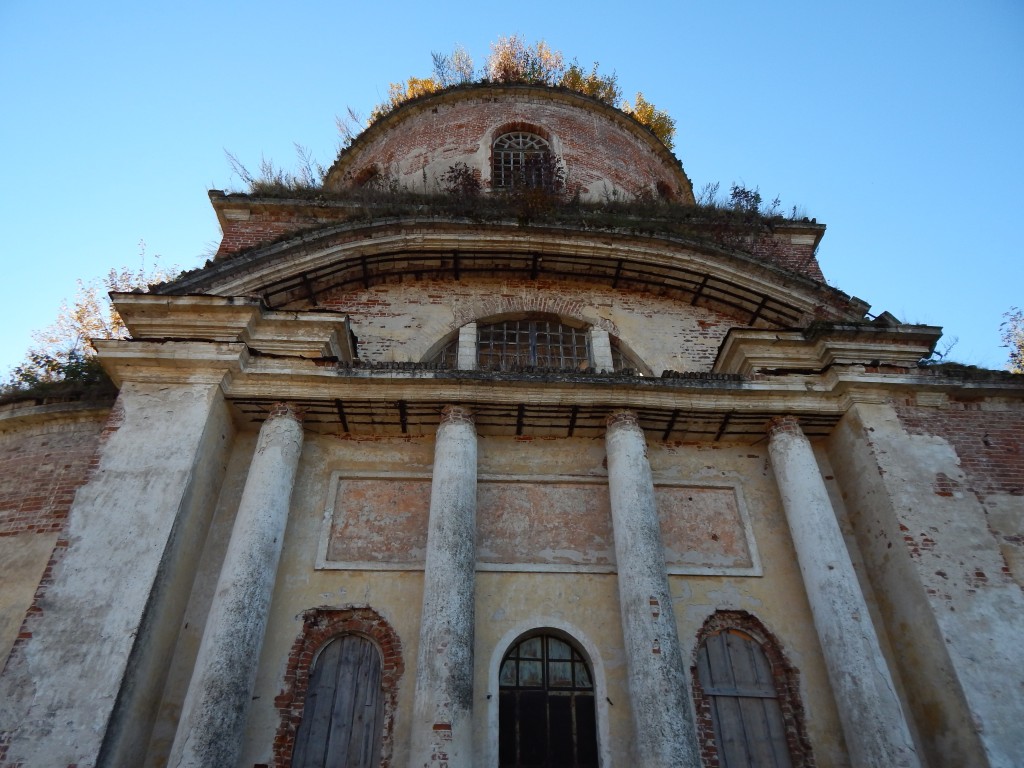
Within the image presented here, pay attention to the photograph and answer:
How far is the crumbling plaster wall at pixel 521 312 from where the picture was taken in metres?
9.68

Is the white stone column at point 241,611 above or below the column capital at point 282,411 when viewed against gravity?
below

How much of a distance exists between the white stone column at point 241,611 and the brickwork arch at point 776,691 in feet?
14.0

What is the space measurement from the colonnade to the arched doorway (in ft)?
2.34

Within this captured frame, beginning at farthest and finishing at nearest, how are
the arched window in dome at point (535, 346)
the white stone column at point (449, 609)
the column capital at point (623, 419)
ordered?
the arched window in dome at point (535, 346) → the column capital at point (623, 419) → the white stone column at point (449, 609)

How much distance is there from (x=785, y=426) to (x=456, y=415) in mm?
3903

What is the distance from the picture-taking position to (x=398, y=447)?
27.6 feet

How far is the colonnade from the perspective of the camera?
5.98m

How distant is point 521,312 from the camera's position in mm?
10195

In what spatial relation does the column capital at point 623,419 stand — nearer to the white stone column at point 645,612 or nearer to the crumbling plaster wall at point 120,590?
the white stone column at point 645,612

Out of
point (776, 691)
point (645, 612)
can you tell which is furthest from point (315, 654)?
point (776, 691)

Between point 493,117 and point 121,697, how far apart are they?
42.1ft

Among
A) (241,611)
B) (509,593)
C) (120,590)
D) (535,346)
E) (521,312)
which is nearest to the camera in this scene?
(120,590)

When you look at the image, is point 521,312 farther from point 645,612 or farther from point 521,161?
point 521,161

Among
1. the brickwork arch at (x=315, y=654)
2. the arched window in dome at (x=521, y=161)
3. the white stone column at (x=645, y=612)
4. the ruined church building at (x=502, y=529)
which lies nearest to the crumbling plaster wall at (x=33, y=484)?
the ruined church building at (x=502, y=529)
